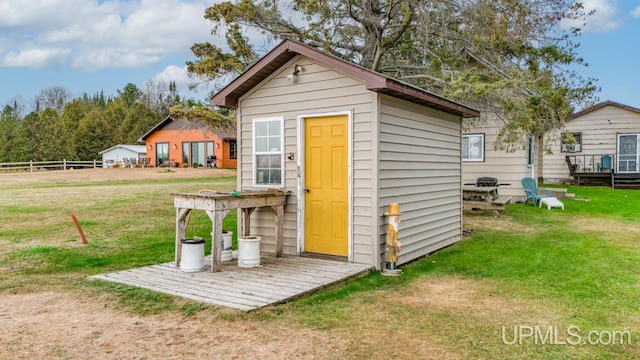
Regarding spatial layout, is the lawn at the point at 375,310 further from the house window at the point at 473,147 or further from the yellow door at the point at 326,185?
the house window at the point at 473,147

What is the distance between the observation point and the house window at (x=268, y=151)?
23.8ft

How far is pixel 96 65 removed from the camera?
5994 centimetres

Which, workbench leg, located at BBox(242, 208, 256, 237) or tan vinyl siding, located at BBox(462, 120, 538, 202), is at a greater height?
tan vinyl siding, located at BBox(462, 120, 538, 202)

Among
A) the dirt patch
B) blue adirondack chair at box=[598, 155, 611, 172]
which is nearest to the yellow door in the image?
the dirt patch

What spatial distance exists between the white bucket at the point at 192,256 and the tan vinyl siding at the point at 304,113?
4.55ft

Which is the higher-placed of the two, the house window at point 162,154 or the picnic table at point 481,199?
the house window at point 162,154

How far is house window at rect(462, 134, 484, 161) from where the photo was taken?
15.4 meters

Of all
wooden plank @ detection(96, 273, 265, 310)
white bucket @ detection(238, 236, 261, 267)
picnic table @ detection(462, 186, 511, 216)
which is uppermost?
picnic table @ detection(462, 186, 511, 216)

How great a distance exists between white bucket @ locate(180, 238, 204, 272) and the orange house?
30456mm

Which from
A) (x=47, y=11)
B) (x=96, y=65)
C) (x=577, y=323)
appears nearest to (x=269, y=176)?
(x=577, y=323)

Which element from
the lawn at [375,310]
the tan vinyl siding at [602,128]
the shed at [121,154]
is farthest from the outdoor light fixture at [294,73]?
the shed at [121,154]

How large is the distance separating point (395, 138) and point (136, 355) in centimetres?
442

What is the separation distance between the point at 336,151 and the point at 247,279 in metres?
2.17

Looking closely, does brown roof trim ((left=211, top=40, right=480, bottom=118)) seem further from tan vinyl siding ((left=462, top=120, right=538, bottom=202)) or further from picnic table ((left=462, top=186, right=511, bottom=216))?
tan vinyl siding ((left=462, top=120, right=538, bottom=202))
